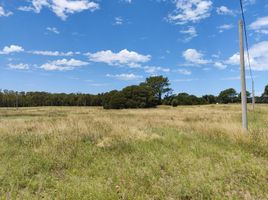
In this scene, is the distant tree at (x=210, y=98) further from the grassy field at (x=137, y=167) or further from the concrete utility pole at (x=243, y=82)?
the grassy field at (x=137, y=167)

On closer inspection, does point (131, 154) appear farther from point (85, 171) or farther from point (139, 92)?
point (139, 92)

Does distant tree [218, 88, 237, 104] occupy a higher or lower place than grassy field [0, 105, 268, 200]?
higher

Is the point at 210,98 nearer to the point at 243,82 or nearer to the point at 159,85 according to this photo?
the point at 159,85

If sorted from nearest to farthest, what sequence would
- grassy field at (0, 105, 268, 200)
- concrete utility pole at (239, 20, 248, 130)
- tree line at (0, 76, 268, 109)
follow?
grassy field at (0, 105, 268, 200) → concrete utility pole at (239, 20, 248, 130) → tree line at (0, 76, 268, 109)

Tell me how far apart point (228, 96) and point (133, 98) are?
170 feet

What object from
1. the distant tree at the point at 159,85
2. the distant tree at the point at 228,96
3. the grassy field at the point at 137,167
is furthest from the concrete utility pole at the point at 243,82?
the distant tree at the point at 228,96

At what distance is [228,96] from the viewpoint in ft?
340

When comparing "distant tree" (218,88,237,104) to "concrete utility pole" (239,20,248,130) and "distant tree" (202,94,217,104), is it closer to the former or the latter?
"distant tree" (202,94,217,104)

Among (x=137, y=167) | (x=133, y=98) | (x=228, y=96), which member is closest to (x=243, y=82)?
(x=137, y=167)

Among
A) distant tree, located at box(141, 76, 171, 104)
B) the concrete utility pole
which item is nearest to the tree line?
distant tree, located at box(141, 76, 171, 104)

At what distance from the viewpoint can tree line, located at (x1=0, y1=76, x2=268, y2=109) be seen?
68.3 meters

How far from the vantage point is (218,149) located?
779cm

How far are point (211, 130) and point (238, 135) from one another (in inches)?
75.1

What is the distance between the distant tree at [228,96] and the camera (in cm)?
10313
